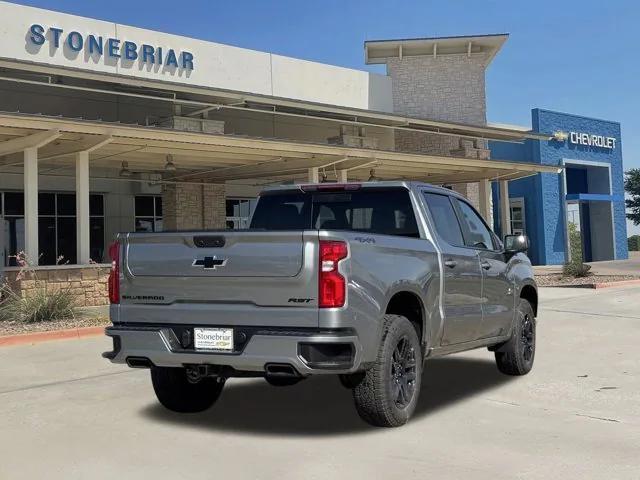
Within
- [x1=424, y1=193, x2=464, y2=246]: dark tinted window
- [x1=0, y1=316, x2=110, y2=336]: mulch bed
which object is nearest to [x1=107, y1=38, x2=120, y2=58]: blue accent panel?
[x1=0, y1=316, x2=110, y2=336]: mulch bed

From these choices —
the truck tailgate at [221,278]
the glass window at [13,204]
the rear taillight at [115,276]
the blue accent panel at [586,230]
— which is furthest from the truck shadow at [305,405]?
the blue accent panel at [586,230]

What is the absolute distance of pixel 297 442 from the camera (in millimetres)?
5262

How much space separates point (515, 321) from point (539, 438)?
255 cm

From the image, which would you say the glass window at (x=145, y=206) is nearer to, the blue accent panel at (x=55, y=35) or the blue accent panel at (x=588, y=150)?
the blue accent panel at (x=55, y=35)

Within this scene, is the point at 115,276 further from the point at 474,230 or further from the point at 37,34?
the point at 37,34

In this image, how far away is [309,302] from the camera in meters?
5.02

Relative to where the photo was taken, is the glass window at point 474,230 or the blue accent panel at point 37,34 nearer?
the glass window at point 474,230

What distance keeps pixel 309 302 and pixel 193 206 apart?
20082 mm

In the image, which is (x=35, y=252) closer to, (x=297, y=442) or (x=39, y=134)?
(x=39, y=134)

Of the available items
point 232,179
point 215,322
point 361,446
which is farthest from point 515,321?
point 232,179

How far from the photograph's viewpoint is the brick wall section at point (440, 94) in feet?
94.3

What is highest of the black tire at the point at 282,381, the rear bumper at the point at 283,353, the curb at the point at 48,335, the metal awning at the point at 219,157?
the metal awning at the point at 219,157

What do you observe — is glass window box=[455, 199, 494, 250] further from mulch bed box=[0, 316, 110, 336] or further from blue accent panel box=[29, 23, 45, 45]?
blue accent panel box=[29, 23, 45, 45]

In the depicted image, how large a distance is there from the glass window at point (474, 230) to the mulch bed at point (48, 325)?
747 centimetres
